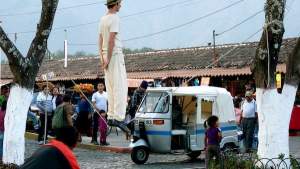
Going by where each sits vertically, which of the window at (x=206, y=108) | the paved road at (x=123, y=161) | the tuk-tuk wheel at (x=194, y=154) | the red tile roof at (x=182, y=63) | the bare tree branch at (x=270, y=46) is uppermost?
the red tile roof at (x=182, y=63)

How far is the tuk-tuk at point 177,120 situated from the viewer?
1505cm

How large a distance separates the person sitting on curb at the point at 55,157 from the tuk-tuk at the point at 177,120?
966 centimetres

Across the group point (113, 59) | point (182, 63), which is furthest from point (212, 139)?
point (182, 63)

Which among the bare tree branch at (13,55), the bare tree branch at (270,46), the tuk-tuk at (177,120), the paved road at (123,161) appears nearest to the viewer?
the bare tree branch at (270,46)

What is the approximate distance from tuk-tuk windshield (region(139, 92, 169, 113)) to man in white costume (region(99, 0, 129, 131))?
8.26m

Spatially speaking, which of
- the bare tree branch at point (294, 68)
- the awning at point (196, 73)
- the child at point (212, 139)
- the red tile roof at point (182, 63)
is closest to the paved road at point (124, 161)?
the child at point (212, 139)

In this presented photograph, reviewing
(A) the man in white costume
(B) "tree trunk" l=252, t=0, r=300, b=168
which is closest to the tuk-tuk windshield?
(B) "tree trunk" l=252, t=0, r=300, b=168

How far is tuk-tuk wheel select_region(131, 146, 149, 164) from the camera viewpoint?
14750mm

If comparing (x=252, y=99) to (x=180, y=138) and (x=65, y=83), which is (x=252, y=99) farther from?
(x=65, y=83)

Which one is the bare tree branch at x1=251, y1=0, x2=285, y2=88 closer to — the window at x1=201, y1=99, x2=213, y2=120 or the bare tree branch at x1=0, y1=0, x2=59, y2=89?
the bare tree branch at x1=0, y1=0, x2=59, y2=89

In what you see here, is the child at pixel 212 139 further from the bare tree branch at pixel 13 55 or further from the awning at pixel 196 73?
the awning at pixel 196 73

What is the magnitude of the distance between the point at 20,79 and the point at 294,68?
5190mm

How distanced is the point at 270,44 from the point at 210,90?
618 centimetres

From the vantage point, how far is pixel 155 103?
15305 millimetres
